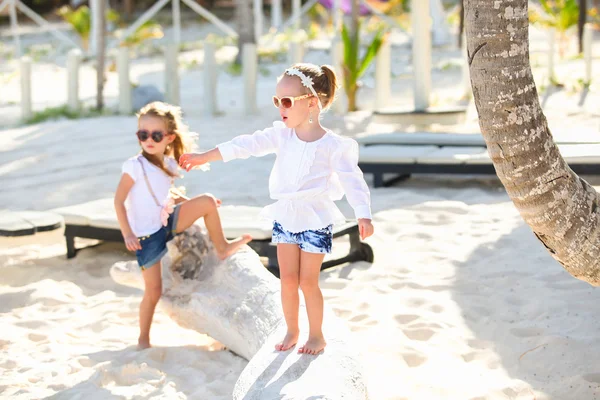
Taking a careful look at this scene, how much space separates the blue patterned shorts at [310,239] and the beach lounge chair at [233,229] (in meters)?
1.69

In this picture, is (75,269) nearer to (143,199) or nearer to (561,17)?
(143,199)

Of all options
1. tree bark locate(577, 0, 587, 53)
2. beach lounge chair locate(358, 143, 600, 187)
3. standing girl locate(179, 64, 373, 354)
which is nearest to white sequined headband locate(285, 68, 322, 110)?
standing girl locate(179, 64, 373, 354)

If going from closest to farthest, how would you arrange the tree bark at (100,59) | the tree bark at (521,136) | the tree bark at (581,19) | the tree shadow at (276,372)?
the tree bark at (521,136) → the tree shadow at (276,372) → the tree bark at (100,59) → the tree bark at (581,19)

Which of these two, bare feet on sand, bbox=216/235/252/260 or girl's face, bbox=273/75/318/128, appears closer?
girl's face, bbox=273/75/318/128

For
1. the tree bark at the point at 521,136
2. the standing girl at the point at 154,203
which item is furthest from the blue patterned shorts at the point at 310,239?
the standing girl at the point at 154,203

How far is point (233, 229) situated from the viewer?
5145 mm

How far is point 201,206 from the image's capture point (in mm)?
4195

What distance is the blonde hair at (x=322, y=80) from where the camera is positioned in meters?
3.15

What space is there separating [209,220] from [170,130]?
1.66 feet

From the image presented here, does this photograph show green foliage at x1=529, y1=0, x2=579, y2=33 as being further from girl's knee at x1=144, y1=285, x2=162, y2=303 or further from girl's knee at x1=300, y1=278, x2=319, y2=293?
girl's knee at x1=300, y1=278, x2=319, y2=293

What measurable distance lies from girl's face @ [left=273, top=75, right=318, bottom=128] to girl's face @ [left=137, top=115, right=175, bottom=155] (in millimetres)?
1084

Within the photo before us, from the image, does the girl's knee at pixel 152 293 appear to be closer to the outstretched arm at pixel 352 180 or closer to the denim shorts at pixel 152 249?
the denim shorts at pixel 152 249

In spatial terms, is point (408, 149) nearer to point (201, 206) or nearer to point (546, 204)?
point (201, 206)

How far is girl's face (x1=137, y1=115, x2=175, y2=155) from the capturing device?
13.3 ft
